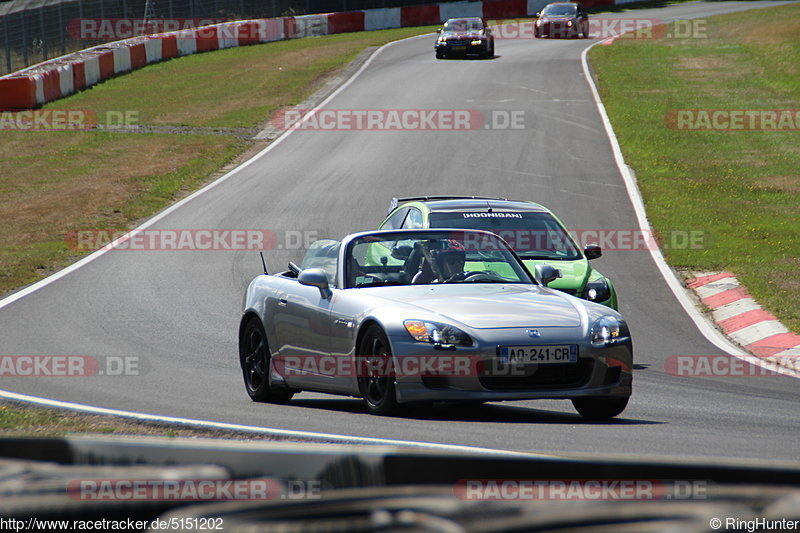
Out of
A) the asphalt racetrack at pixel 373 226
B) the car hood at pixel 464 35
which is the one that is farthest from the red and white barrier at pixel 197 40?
the car hood at pixel 464 35

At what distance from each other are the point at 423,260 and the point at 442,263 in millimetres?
156

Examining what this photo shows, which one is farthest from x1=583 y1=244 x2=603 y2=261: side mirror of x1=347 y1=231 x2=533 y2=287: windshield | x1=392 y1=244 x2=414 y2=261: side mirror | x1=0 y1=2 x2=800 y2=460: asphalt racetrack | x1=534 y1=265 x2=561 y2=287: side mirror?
x1=392 y1=244 x2=414 y2=261: side mirror

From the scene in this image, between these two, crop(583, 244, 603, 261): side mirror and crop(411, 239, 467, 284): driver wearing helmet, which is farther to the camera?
crop(583, 244, 603, 261): side mirror

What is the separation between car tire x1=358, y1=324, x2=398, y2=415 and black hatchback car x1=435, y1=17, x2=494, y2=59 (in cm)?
3723

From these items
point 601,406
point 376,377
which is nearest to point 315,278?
point 376,377

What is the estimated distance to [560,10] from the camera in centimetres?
5269

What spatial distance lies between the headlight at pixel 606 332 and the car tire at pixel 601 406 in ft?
1.42

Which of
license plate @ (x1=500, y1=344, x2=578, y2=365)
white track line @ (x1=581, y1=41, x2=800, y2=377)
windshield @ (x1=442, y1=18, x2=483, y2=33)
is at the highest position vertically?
windshield @ (x1=442, y1=18, x2=483, y2=33)

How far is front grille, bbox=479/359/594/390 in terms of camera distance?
7.91 m

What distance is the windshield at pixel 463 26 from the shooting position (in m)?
45.3

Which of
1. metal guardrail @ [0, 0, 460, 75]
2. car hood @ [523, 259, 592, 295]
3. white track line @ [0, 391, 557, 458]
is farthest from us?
metal guardrail @ [0, 0, 460, 75]

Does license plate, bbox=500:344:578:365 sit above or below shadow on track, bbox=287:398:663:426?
above

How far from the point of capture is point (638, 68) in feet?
134

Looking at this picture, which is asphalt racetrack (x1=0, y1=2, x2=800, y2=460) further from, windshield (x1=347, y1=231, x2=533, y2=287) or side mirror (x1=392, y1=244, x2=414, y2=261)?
side mirror (x1=392, y1=244, x2=414, y2=261)
